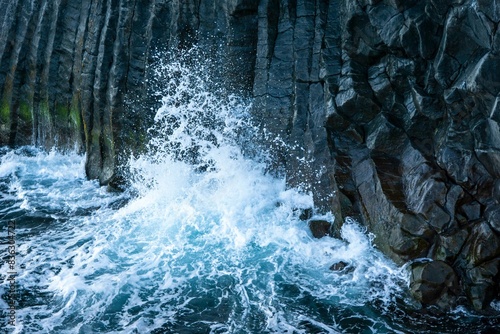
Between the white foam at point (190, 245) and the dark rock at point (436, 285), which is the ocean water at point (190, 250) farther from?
the dark rock at point (436, 285)

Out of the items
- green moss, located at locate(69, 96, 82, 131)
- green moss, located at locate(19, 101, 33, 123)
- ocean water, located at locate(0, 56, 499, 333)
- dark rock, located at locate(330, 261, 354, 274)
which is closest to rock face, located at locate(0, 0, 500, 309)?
green moss, located at locate(69, 96, 82, 131)

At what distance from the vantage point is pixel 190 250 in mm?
10984

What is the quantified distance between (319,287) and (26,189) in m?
9.24

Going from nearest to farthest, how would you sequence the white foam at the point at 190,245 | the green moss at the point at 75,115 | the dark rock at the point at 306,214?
1. the white foam at the point at 190,245
2. the dark rock at the point at 306,214
3. the green moss at the point at 75,115

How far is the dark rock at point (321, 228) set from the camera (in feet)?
36.1

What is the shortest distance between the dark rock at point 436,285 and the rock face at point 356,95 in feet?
0.23

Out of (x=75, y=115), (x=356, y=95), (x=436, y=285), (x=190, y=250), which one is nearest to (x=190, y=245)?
(x=190, y=250)

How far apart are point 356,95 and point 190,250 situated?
15.7ft

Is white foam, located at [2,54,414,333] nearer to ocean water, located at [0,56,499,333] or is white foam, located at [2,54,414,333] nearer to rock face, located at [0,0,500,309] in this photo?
ocean water, located at [0,56,499,333]

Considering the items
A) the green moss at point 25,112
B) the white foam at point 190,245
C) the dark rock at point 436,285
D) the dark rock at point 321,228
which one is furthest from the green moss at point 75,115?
the dark rock at point 436,285

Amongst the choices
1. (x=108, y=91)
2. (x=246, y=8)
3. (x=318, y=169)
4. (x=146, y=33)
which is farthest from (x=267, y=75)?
(x=108, y=91)

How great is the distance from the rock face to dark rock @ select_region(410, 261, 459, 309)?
0.07 m

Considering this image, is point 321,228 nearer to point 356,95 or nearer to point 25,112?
point 356,95

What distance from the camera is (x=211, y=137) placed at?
13086mm
